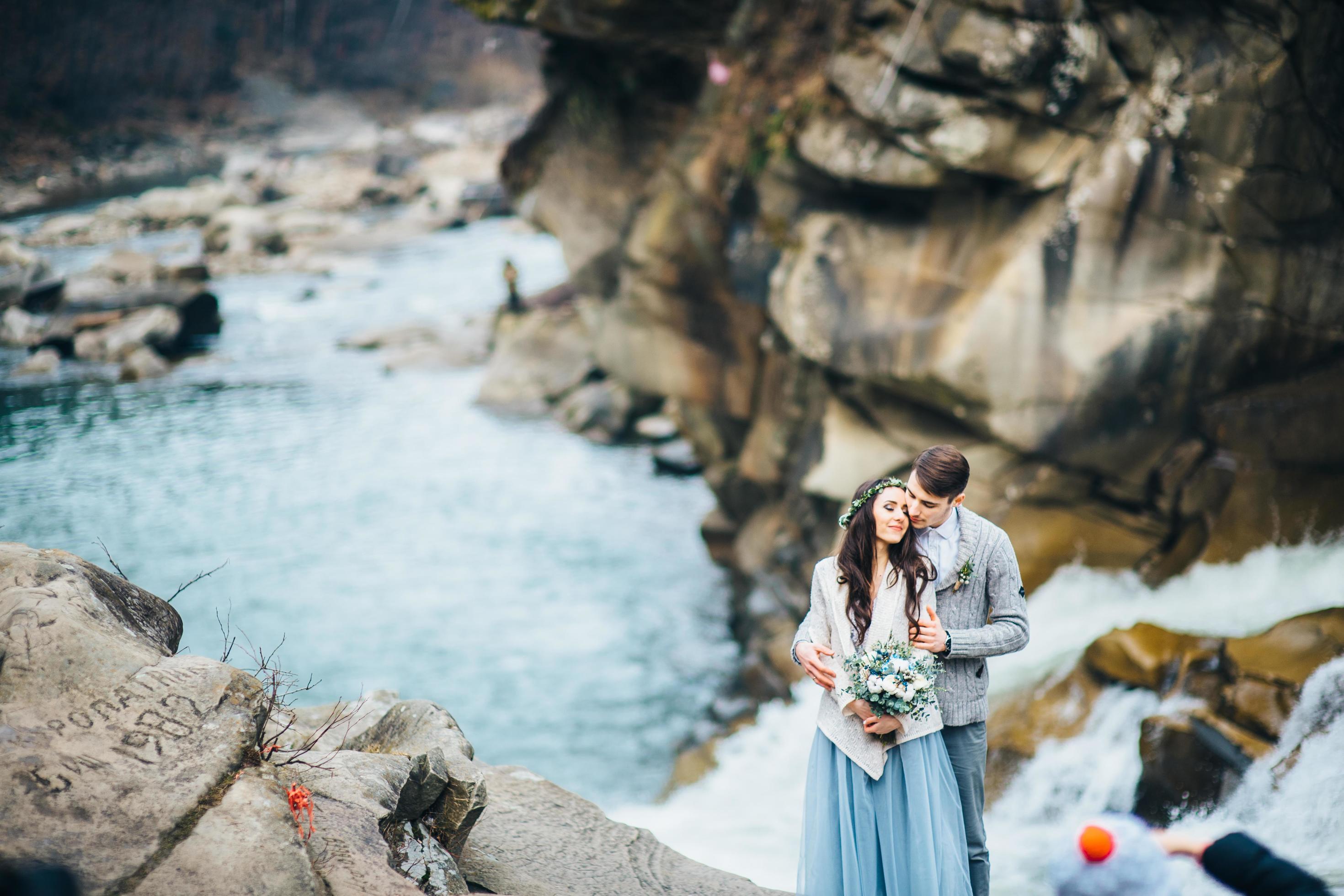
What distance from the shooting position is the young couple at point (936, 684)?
290cm

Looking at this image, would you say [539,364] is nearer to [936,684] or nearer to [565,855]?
[565,855]

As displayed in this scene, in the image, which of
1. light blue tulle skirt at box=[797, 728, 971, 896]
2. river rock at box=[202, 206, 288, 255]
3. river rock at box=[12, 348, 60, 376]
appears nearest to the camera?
light blue tulle skirt at box=[797, 728, 971, 896]

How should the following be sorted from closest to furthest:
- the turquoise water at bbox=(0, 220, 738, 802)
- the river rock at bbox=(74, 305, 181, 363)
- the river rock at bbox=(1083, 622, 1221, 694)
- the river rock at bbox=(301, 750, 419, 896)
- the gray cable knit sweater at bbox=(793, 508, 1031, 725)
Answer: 1. the river rock at bbox=(301, 750, 419, 896)
2. the gray cable knit sweater at bbox=(793, 508, 1031, 725)
3. the river rock at bbox=(1083, 622, 1221, 694)
4. the turquoise water at bbox=(0, 220, 738, 802)
5. the river rock at bbox=(74, 305, 181, 363)

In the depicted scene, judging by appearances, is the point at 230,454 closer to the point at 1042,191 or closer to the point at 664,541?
the point at 664,541

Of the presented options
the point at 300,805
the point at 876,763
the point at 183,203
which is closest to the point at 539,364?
the point at 300,805

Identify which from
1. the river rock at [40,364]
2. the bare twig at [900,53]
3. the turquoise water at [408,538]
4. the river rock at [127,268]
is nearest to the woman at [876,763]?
the bare twig at [900,53]

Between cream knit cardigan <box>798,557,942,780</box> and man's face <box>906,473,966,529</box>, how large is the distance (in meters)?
0.20

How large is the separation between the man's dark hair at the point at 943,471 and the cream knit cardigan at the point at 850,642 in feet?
1.04

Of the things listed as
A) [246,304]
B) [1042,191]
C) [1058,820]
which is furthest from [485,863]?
[246,304]

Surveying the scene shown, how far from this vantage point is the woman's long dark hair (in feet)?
9.66

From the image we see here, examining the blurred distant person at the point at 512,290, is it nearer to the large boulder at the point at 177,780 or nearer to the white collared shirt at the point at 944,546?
the large boulder at the point at 177,780

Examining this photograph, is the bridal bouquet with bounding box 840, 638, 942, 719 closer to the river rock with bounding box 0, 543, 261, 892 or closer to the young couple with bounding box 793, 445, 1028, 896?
the young couple with bounding box 793, 445, 1028, 896

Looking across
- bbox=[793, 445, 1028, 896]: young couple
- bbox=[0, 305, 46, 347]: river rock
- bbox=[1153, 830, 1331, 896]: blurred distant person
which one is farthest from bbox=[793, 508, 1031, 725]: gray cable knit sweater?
bbox=[0, 305, 46, 347]: river rock

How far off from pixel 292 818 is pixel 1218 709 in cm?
520
